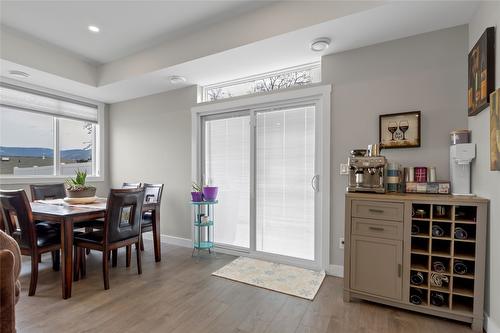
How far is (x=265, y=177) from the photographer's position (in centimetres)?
315

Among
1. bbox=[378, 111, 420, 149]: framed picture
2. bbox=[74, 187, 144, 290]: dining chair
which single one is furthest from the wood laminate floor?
bbox=[378, 111, 420, 149]: framed picture

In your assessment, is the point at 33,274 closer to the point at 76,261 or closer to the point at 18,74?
the point at 76,261

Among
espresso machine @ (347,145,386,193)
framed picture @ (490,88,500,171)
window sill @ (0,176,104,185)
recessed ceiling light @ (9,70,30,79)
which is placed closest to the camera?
framed picture @ (490,88,500,171)

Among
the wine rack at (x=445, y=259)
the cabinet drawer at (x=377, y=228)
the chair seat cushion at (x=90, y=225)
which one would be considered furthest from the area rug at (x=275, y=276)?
the chair seat cushion at (x=90, y=225)

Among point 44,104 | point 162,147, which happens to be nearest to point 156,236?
point 162,147

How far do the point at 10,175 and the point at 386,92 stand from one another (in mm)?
4928

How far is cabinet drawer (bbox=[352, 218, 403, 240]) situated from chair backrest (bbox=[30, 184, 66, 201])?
3910 millimetres

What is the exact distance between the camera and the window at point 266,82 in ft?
9.66

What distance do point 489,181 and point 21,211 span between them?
3.84 metres

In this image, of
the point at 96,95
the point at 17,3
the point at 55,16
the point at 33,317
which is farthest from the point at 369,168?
the point at 96,95

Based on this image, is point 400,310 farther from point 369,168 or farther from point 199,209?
point 199,209

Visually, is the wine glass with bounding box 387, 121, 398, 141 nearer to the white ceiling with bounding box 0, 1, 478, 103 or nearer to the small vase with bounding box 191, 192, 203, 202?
the white ceiling with bounding box 0, 1, 478, 103

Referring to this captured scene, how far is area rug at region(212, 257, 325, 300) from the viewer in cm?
233

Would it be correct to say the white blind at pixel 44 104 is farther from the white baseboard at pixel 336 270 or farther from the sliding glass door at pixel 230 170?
the white baseboard at pixel 336 270
